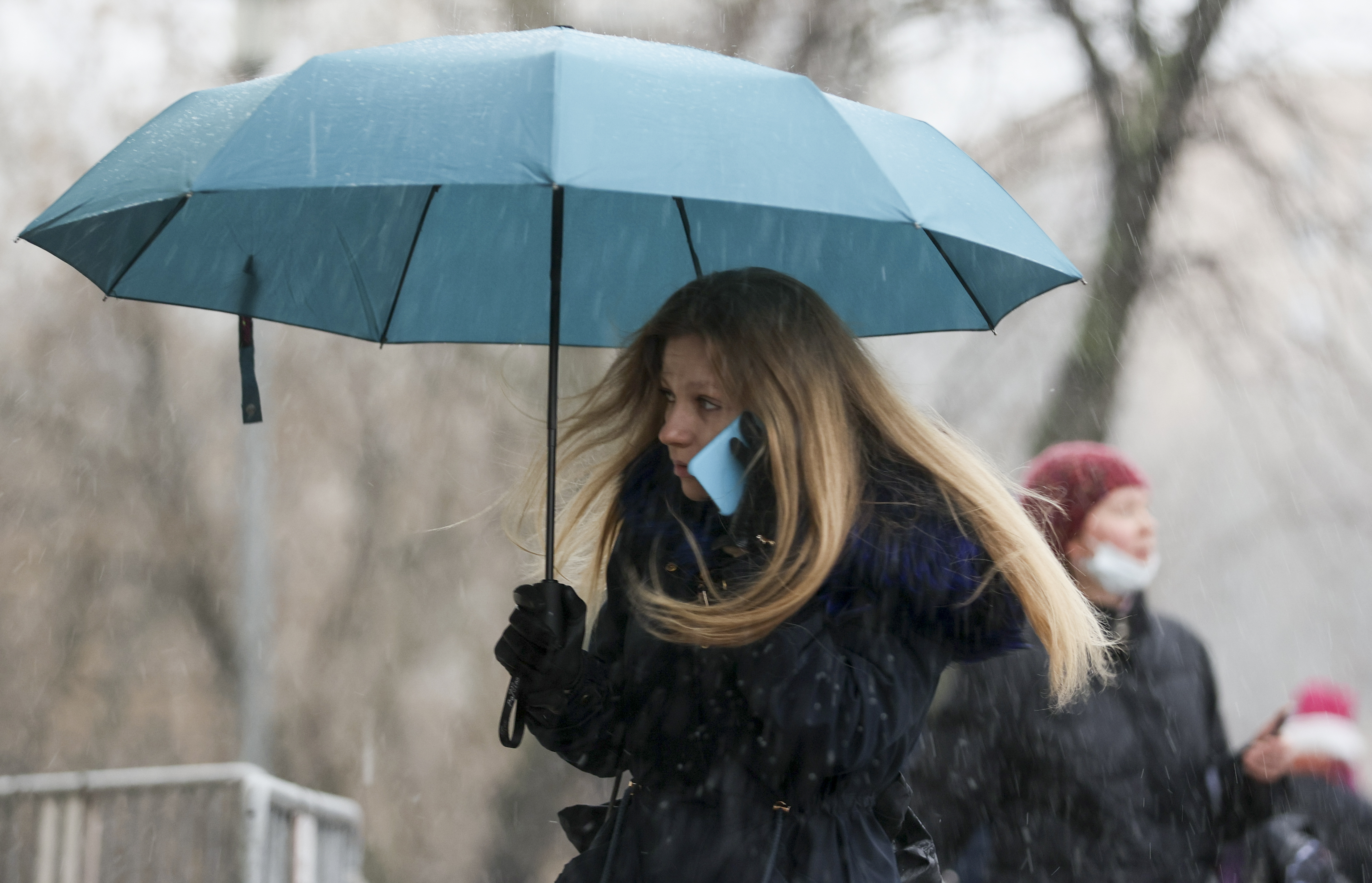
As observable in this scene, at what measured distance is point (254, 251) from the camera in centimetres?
279

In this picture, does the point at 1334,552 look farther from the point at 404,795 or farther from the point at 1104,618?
the point at 1104,618

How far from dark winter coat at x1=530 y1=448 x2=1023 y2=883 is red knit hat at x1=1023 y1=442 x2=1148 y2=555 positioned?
125cm

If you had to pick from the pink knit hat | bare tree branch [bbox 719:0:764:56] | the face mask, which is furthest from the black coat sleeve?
bare tree branch [bbox 719:0:764:56]

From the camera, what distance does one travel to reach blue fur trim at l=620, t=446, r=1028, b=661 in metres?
2.28

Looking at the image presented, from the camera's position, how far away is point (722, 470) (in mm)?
2342

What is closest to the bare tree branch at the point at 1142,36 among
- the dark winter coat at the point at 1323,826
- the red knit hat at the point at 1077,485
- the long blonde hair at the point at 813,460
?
the red knit hat at the point at 1077,485

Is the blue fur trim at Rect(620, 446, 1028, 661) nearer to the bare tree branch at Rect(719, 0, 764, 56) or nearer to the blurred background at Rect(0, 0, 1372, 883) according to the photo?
the blurred background at Rect(0, 0, 1372, 883)

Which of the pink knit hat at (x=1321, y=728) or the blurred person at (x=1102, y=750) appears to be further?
the pink knit hat at (x=1321, y=728)

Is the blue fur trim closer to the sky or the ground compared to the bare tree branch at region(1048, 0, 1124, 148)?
closer to the ground

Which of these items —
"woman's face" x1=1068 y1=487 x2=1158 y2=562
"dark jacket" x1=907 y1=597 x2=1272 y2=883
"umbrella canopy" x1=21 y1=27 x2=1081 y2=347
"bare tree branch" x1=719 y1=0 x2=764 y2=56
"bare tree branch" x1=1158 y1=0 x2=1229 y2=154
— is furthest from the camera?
"bare tree branch" x1=719 y1=0 x2=764 y2=56

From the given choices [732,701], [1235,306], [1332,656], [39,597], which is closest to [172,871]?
[732,701]

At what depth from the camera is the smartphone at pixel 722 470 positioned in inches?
91.4

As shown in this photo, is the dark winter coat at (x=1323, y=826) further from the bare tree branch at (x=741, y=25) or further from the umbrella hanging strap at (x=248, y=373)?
the bare tree branch at (x=741, y=25)

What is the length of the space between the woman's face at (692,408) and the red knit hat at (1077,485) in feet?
4.51
